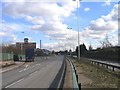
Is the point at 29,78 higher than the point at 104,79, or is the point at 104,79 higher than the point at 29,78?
the point at 104,79

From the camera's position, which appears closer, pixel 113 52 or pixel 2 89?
pixel 2 89

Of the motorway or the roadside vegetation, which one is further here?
the motorway

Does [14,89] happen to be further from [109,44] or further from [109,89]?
[109,44]

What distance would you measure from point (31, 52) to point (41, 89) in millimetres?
70729

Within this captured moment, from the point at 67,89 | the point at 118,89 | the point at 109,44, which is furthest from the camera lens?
the point at 109,44

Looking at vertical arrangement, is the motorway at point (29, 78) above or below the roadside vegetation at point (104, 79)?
below

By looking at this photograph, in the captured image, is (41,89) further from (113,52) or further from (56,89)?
(113,52)

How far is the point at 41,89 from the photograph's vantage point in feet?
61.6

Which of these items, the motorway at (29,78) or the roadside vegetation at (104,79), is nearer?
the roadside vegetation at (104,79)

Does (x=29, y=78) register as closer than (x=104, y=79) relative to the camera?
No

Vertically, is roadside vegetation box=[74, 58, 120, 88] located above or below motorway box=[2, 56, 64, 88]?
above

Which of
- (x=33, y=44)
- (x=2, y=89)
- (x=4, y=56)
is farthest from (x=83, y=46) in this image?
(x=2, y=89)

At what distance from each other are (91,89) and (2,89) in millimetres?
5702

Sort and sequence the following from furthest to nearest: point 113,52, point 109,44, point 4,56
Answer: point 109,44, point 113,52, point 4,56
